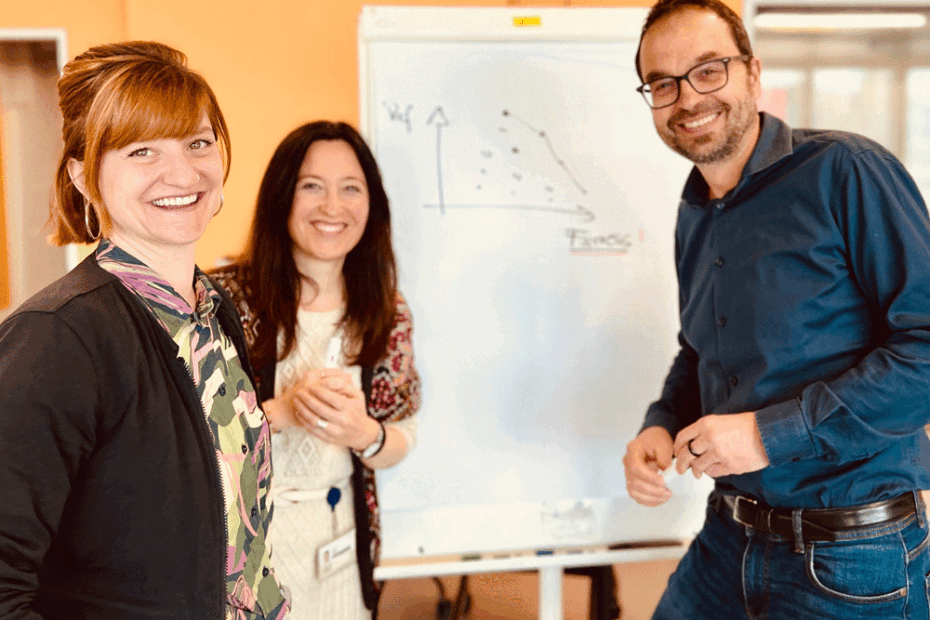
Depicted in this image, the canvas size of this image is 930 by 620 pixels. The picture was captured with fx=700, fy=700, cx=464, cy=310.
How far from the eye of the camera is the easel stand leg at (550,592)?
69.9 inches

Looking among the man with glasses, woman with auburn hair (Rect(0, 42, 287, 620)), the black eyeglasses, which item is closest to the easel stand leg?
the man with glasses

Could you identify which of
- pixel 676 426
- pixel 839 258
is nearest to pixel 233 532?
pixel 676 426

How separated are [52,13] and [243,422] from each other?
279 centimetres

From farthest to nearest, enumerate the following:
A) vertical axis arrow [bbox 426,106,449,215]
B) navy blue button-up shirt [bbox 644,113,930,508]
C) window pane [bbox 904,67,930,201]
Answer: window pane [bbox 904,67,930,201]
vertical axis arrow [bbox 426,106,449,215]
navy blue button-up shirt [bbox 644,113,930,508]

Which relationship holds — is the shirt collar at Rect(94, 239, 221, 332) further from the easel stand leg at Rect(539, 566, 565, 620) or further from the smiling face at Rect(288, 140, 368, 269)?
the easel stand leg at Rect(539, 566, 565, 620)

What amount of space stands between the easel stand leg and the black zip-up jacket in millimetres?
1067

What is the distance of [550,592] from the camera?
1.79m

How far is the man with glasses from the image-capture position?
3.72 feet

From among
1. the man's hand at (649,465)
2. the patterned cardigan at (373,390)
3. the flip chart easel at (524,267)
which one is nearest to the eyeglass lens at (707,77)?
the flip chart easel at (524,267)

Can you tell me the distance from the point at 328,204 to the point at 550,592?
1.11 meters

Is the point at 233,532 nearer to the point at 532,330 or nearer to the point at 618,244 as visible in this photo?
the point at 532,330

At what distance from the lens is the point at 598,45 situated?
1722 mm

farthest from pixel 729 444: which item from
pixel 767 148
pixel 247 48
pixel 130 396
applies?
pixel 247 48

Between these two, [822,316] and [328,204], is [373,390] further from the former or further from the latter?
[822,316]
